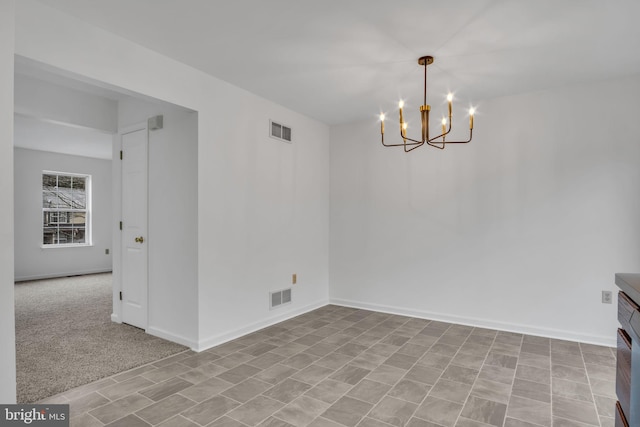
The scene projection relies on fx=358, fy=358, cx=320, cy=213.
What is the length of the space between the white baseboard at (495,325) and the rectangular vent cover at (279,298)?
0.99m

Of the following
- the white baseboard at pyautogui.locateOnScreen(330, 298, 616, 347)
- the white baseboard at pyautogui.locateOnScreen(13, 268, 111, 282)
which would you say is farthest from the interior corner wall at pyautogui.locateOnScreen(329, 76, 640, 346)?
the white baseboard at pyautogui.locateOnScreen(13, 268, 111, 282)

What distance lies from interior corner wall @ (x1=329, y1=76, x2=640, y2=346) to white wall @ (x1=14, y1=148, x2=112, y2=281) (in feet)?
20.0

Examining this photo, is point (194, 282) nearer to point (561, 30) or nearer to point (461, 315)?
point (461, 315)

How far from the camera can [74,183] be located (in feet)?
25.1

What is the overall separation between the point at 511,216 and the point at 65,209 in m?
8.28

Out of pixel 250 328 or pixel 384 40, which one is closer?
pixel 384 40

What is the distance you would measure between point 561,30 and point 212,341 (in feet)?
12.4

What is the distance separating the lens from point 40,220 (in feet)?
23.1

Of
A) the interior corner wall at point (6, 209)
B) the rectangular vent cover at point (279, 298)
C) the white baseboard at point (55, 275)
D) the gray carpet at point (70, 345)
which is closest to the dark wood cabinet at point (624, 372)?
the interior corner wall at point (6, 209)

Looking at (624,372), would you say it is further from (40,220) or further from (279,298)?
(40,220)

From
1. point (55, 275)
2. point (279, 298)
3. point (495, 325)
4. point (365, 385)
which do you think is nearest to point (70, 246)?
point (55, 275)

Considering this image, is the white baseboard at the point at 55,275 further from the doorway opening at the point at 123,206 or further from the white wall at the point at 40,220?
the doorway opening at the point at 123,206

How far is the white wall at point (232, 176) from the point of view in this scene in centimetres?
245

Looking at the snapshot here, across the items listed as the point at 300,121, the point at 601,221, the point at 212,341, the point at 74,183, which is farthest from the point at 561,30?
the point at 74,183
